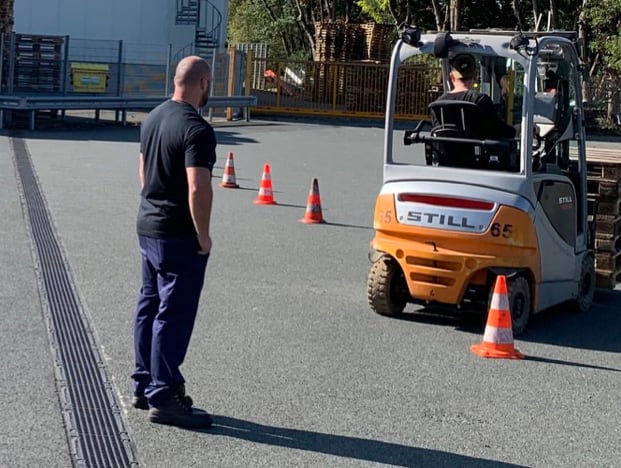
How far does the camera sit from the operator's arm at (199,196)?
6023 millimetres

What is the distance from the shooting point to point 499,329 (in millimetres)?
8312

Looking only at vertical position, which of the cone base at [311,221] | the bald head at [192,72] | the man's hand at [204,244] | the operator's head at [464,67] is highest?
the operator's head at [464,67]

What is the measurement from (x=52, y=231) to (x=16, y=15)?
29709mm

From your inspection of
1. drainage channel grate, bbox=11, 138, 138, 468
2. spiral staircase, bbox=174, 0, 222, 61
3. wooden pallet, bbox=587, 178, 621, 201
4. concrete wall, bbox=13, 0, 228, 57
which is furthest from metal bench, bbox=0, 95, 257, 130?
wooden pallet, bbox=587, 178, 621, 201

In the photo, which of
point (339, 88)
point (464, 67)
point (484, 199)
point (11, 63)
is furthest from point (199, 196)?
point (339, 88)

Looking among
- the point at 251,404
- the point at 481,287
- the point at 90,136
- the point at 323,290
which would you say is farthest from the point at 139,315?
the point at 90,136

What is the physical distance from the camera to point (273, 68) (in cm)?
3984

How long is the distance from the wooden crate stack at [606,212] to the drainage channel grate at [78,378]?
4817 millimetres

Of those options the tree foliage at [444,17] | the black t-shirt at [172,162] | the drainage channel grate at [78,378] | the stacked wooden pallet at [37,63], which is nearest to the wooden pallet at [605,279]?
the drainage channel grate at [78,378]

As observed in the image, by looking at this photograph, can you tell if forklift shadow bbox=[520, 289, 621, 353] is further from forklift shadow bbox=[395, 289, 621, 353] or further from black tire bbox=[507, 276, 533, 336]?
black tire bbox=[507, 276, 533, 336]

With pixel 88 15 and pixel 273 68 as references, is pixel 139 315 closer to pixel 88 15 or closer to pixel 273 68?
pixel 273 68

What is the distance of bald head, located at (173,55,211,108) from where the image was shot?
20.5 ft

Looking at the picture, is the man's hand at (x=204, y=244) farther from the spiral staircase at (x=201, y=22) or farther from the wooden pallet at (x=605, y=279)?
the spiral staircase at (x=201, y=22)

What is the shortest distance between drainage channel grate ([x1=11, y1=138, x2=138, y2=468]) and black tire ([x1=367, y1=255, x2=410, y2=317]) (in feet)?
7.65
